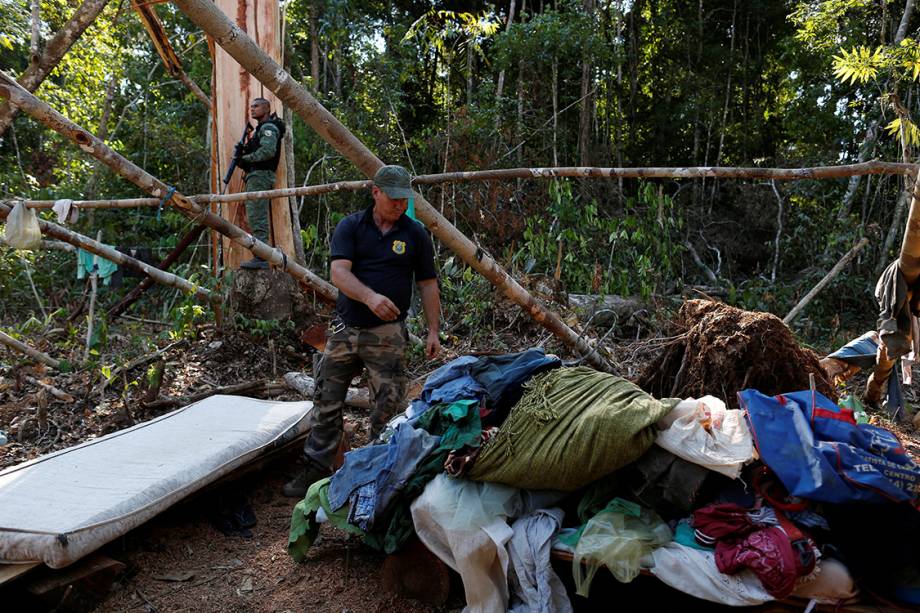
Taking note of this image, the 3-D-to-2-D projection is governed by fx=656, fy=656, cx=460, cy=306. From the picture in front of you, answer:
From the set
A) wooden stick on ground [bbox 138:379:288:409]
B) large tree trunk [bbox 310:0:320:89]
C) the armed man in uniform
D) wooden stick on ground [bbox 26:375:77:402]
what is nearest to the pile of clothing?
wooden stick on ground [bbox 138:379:288:409]

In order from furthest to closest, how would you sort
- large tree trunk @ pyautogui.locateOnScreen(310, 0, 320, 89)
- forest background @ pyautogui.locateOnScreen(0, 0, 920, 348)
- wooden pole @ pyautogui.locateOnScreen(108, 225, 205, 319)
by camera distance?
large tree trunk @ pyautogui.locateOnScreen(310, 0, 320, 89) → forest background @ pyautogui.locateOnScreen(0, 0, 920, 348) → wooden pole @ pyautogui.locateOnScreen(108, 225, 205, 319)

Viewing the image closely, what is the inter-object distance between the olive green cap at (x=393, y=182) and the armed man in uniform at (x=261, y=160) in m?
2.93

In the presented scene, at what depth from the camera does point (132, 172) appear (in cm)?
431

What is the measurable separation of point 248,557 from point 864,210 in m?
9.98

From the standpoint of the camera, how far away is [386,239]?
150 inches

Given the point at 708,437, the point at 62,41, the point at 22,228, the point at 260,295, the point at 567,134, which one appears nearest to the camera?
the point at 708,437

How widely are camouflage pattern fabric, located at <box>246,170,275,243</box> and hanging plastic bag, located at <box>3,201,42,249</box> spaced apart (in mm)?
2131

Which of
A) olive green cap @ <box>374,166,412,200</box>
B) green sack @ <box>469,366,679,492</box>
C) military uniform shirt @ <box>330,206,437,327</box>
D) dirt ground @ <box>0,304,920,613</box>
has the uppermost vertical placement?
olive green cap @ <box>374,166,412,200</box>

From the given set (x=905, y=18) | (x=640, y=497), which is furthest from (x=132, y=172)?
(x=905, y=18)

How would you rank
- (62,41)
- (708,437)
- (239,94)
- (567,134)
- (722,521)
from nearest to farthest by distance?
(722,521)
(708,437)
(62,41)
(239,94)
(567,134)

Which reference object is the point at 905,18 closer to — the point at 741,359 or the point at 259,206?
the point at 741,359

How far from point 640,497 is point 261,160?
501 centimetres

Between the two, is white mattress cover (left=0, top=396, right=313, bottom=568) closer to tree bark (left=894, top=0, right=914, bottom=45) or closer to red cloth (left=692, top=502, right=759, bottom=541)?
red cloth (left=692, top=502, right=759, bottom=541)

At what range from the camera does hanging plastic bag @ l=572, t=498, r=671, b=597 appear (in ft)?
8.13
